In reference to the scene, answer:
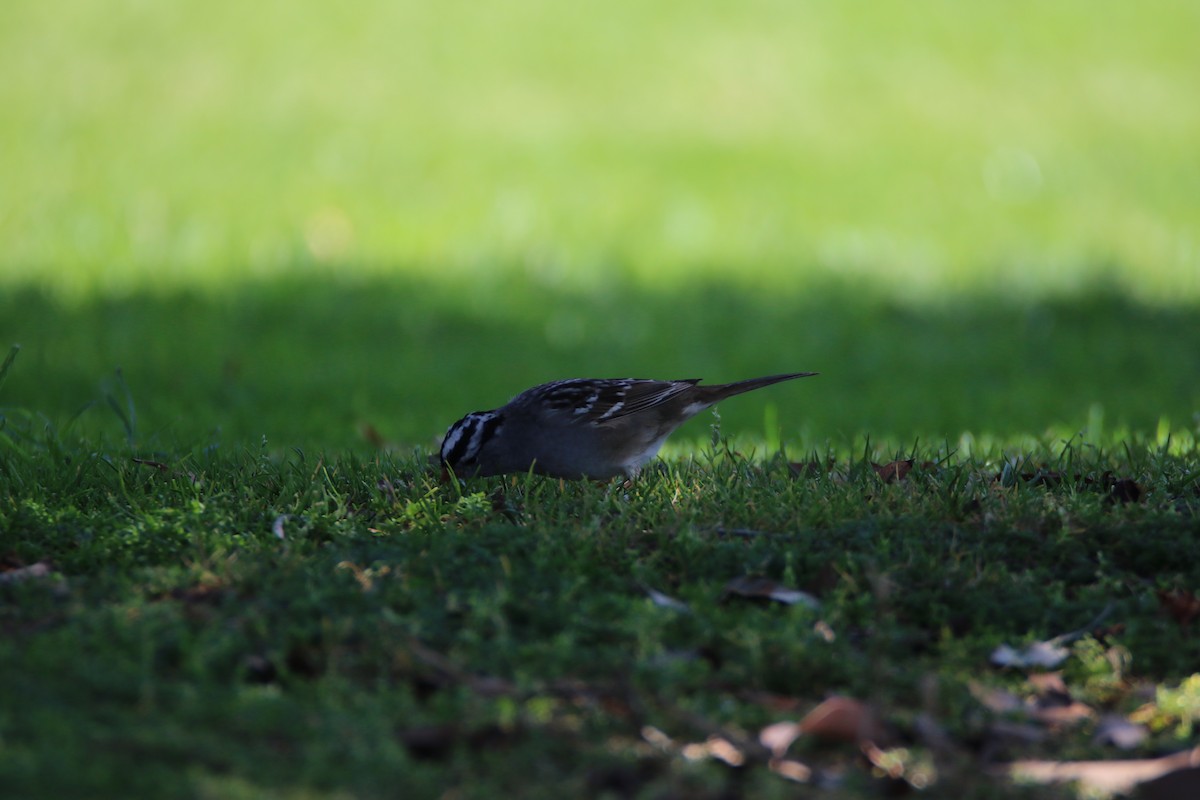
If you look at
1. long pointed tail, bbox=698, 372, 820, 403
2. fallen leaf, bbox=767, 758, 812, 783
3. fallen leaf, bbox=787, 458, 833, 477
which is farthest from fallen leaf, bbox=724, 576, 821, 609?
long pointed tail, bbox=698, 372, 820, 403

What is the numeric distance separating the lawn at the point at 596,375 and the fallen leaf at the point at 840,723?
0.02 metres

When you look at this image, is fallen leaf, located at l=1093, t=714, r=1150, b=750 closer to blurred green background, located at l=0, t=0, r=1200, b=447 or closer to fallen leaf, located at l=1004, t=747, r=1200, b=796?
fallen leaf, located at l=1004, t=747, r=1200, b=796

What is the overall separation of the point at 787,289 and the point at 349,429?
541 cm

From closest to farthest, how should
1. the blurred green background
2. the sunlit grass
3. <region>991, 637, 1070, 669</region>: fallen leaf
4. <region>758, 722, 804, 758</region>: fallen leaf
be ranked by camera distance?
<region>758, 722, 804, 758</region>: fallen leaf → <region>991, 637, 1070, 669</region>: fallen leaf → the blurred green background → the sunlit grass

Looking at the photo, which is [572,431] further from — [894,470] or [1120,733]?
[1120,733]

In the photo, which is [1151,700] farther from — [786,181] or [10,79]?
[10,79]

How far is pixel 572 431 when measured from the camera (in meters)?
6.04

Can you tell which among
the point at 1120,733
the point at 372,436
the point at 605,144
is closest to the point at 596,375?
the point at 372,436

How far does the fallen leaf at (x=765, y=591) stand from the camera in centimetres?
429

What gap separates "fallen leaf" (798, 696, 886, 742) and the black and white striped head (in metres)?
2.63

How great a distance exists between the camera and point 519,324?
1210 centimetres

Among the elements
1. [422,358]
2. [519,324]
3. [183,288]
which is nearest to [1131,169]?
[519,324]

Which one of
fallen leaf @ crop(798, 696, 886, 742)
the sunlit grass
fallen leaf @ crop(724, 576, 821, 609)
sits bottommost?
fallen leaf @ crop(798, 696, 886, 742)

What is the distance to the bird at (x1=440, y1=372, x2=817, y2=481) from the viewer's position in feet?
19.3
